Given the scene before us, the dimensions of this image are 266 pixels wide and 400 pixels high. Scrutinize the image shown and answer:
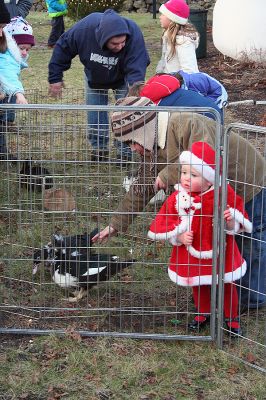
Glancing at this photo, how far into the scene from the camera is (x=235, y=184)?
163 inches

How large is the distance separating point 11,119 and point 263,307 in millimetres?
2254

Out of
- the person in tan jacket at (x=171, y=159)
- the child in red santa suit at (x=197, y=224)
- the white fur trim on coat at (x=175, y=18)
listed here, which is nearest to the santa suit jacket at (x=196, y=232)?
the child in red santa suit at (x=197, y=224)

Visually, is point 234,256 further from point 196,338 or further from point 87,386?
point 87,386

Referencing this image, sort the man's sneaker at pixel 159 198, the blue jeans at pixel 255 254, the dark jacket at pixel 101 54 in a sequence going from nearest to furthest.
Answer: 1. the blue jeans at pixel 255 254
2. the man's sneaker at pixel 159 198
3. the dark jacket at pixel 101 54

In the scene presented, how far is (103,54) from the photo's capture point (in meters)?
6.80

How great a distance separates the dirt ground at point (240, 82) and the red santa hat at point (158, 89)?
4548mm

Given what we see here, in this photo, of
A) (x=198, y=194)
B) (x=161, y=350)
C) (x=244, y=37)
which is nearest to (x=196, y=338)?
(x=161, y=350)

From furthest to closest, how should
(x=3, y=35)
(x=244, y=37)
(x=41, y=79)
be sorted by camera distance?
(x=244, y=37) < (x=41, y=79) < (x=3, y=35)

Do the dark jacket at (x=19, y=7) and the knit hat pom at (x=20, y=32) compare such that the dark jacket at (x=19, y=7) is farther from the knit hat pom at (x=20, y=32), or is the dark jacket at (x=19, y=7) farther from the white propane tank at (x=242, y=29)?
the white propane tank at (x=242, y=29)

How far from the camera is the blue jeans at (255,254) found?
4.41m

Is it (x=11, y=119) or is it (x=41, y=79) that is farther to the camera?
(x=41, y=79)

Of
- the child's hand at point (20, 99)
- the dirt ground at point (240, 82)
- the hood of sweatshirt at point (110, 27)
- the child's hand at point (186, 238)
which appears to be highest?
the hood of sweatshirt at point (110, 27)

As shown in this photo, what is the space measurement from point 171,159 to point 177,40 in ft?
11.1

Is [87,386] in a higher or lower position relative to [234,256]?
lower
